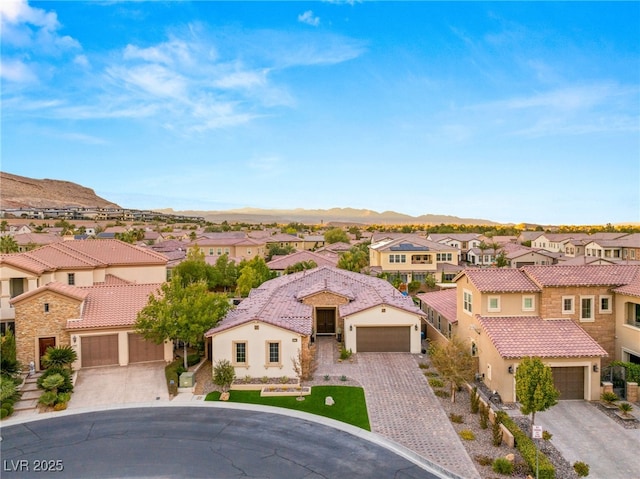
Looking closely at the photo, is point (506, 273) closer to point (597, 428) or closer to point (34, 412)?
point (597, 428)

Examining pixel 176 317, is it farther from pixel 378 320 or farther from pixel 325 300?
pixel 378 320

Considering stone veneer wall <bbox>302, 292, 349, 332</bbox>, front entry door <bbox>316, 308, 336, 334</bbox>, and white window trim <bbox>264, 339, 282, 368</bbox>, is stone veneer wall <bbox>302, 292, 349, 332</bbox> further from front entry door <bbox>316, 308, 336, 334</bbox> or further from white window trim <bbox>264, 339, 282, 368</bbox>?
white window trim <bbox>264, 339, 282, 368</bbox>

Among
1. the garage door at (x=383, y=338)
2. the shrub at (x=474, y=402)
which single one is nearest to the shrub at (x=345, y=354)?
the garage door at (x=383, y=338)

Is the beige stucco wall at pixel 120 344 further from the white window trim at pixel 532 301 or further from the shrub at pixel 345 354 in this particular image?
the white window trim at pixel 532 301

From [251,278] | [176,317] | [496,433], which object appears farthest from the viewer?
[251,278]

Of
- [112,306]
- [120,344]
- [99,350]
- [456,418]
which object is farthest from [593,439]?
[112,306]

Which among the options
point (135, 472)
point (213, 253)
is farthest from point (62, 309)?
point (213, 253)
